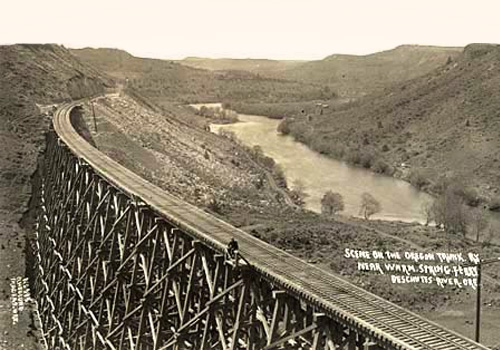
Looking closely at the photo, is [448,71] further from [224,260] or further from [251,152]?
[224,260]

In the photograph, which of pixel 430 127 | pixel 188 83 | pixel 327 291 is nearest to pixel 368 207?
pixel 430 127

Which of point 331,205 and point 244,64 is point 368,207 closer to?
point 331,205

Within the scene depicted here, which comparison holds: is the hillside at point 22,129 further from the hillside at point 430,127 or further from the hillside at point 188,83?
the hillside at point 188,83

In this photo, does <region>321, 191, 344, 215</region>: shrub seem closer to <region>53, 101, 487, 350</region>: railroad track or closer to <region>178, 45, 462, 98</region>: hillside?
<region>53, 101, 487, 350</region>: railroad track

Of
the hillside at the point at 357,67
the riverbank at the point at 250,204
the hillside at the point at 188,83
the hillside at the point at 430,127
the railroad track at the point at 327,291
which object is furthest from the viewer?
the hillside at the point at 357,67

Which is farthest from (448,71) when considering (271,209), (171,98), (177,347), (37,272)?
(177,347)

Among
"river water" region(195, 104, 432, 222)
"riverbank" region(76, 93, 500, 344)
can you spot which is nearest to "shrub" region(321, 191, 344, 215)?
"river water" region(195, 104, 432, 222)

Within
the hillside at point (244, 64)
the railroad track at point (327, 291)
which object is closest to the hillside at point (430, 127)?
the railroad track at point (327, 291)
